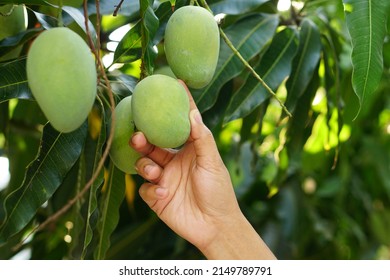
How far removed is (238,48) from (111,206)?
1.42 feet

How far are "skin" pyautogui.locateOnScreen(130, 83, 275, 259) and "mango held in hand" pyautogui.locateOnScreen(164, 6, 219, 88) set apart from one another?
0.19 m

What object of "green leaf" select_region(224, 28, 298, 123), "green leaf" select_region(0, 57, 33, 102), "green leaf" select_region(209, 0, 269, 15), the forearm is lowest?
the forearm

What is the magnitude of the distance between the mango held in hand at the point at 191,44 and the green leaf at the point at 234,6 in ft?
1.28

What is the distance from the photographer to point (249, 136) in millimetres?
1459

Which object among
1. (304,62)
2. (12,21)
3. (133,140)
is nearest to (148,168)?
(133,140)

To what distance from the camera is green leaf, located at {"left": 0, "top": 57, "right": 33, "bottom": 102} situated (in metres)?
0.93

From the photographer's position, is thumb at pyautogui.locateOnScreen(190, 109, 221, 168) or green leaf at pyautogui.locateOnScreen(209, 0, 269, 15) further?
green leaf at pyautogui.locateOnScreen(209, 0, 269, 15)

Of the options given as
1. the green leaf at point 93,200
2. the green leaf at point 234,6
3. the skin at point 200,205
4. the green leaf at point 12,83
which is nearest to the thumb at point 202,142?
the skin at point 200,205

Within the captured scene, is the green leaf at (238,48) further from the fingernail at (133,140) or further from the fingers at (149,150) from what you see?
the fingernail at (133,140)

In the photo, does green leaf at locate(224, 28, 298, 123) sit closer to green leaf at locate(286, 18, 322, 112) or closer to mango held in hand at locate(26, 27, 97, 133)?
green leaf at locate(286, 18, 322, 112)

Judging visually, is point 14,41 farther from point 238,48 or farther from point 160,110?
point 238,48

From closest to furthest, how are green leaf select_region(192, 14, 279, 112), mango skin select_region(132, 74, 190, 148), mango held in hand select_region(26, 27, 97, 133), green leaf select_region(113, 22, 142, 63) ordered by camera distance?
mango held in hand select_region(26, 27, 97, 133) → mango skin select_region(132, 74, 190, 148) → green leaf select_region(113, 22, 142, 63) → green leaf select_region(192, 14, 279, 112)

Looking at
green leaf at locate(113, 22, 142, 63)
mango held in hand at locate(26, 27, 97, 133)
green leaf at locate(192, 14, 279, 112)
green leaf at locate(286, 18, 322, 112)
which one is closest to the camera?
mango held in hand at locate(26, 27, 97, 133)

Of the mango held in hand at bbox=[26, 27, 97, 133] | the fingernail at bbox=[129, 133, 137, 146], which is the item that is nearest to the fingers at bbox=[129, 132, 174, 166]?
the fingernail at bbox=[129, 133, 137, 146]
